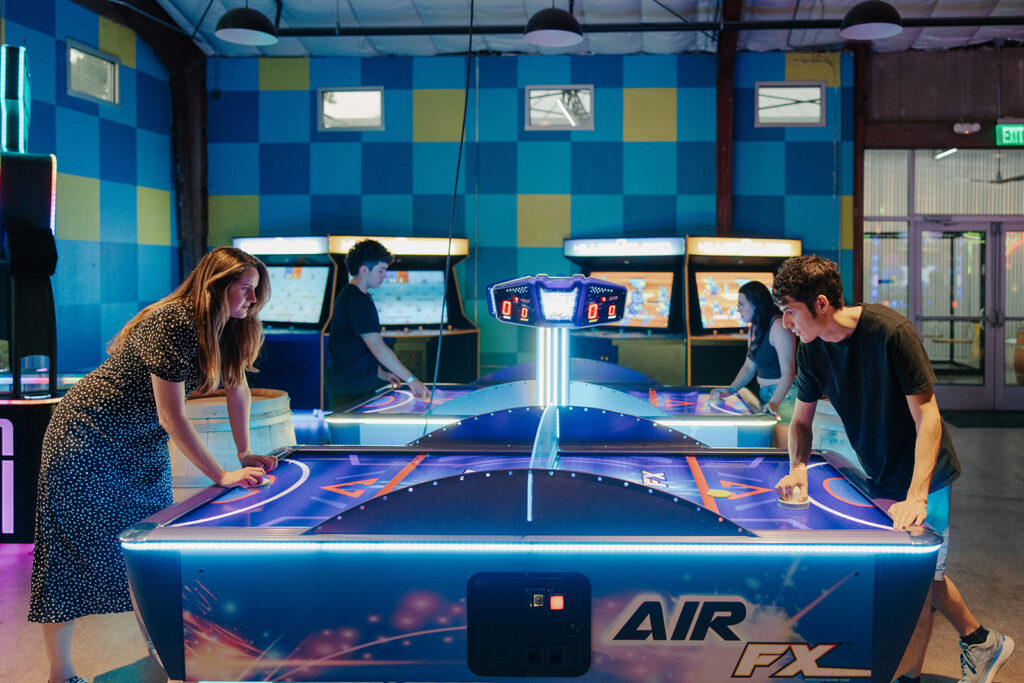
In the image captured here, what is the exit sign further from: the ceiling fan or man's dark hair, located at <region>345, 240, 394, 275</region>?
man's dark hair, located at <region>345, 240, 394, 275</region>

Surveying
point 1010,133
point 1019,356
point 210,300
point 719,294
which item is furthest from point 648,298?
point 210,300

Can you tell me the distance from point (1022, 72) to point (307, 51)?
6.25 metres

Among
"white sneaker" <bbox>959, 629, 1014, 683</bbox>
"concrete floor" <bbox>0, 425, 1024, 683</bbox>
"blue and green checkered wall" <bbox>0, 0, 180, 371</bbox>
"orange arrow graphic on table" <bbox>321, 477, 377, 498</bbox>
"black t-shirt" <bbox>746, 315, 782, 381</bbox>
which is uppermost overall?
"blue and green checkered wall" <bbox>0, 0, 180, 371</bbox>

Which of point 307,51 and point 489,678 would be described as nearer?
point 489,678

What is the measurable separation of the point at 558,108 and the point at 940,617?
5186mm

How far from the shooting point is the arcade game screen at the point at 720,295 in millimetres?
6195

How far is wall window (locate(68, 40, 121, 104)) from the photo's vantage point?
5602 millimetres

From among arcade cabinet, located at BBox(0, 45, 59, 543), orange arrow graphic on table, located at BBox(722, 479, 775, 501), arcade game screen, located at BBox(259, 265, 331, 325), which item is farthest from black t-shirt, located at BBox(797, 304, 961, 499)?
arcade game screen, located at BBox(259, 265, 331, 325)

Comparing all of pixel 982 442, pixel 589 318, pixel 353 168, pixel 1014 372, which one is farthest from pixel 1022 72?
pixel 589 318

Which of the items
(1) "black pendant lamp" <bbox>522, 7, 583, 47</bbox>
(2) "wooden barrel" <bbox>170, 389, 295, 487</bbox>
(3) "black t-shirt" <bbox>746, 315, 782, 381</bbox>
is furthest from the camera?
(1) "black pendant lamp" <bbox>522, 7, 583, 47</bbox>

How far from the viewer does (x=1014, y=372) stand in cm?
717

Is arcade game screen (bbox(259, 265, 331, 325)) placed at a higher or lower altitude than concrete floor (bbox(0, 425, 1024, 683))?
higher

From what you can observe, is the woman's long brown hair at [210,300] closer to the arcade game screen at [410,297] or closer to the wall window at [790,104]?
the arcade game screen at [410,297]

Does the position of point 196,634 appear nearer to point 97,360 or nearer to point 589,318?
point 589,318
